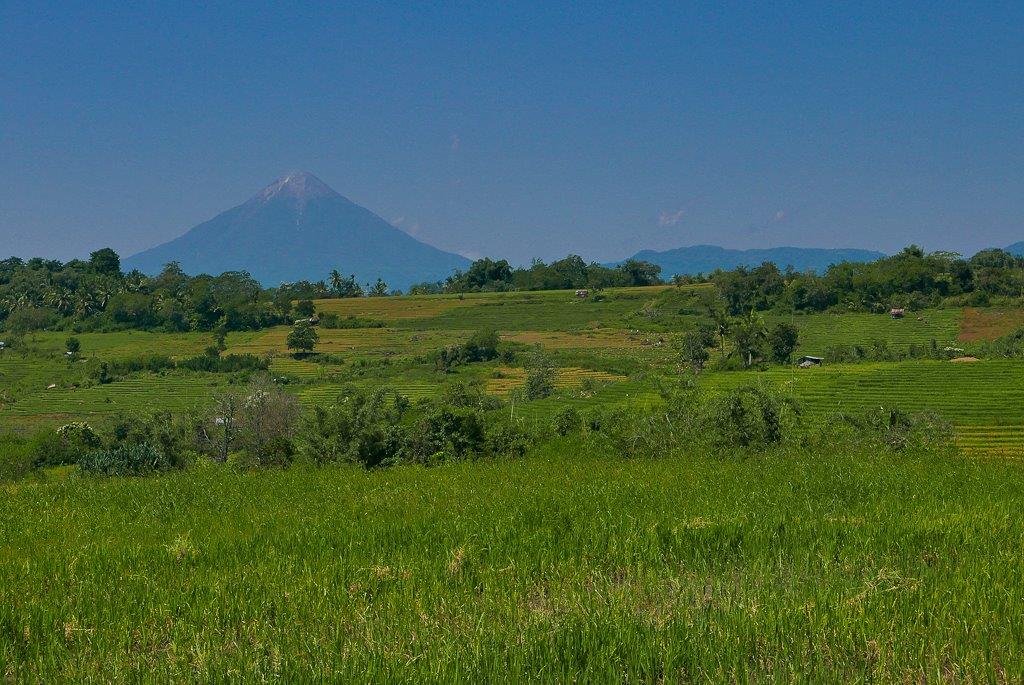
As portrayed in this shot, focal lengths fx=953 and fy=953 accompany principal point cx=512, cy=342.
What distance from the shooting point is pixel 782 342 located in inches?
3676

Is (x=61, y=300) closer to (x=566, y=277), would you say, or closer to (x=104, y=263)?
(x=104, y=263)

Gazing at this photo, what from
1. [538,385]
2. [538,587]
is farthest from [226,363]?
[538,587]

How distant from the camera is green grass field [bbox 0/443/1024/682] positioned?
566 cm

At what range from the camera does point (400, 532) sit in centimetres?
1032

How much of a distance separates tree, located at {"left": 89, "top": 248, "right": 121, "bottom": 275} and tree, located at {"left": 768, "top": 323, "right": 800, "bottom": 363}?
474ft

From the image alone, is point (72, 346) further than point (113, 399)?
Yes

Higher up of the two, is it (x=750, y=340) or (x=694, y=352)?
(x=750, y=340)

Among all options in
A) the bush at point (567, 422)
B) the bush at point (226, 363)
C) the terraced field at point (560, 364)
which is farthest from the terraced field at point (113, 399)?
the bush at point (567, 422)

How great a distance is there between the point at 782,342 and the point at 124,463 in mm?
77149

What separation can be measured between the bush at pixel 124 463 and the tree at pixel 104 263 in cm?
17938

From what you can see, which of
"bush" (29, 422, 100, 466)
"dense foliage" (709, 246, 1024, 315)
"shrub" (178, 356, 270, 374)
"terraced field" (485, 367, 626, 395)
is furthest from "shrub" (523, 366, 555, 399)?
"dense foliage" (709, 246, 1024, 315)

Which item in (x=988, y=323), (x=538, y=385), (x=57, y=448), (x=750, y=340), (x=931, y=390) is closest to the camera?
(x=57, y=448)

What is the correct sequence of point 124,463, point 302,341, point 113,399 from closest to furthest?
point 124,463, point 113,399, point 302,341

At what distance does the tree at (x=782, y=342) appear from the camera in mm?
92625
